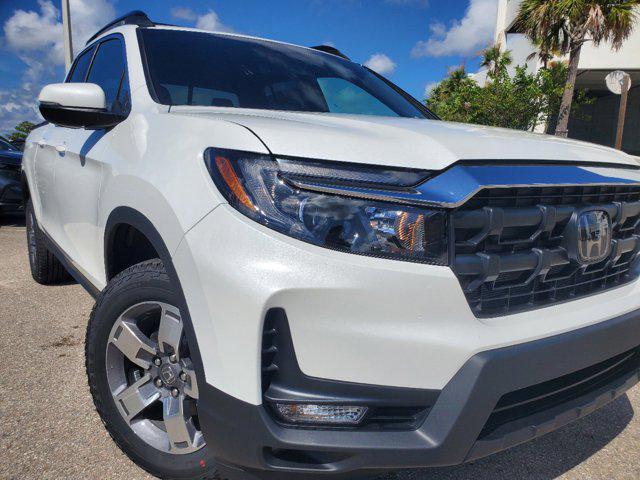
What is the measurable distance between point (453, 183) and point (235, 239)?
0.58 meters

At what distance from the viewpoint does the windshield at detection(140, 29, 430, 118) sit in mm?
2266

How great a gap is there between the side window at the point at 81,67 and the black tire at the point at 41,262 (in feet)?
3.62

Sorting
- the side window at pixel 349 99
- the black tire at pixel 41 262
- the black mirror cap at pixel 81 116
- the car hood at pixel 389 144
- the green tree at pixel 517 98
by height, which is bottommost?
the black tire at pixel 41 262

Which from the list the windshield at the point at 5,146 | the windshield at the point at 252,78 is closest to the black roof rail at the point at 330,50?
the windshield at the point at 252,78

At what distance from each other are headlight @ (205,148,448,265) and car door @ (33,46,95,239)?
6.83 ft

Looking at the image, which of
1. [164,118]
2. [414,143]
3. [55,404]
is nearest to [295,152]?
[414,143]

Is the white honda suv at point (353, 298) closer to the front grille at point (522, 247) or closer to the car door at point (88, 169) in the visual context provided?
the front grille at point (522, 247)

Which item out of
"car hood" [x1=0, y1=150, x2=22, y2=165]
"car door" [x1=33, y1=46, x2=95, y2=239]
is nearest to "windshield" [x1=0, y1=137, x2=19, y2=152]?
"car hood" [x1=0, y1=150, x2=22, y2=165]

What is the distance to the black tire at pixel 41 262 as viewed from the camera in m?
4.08

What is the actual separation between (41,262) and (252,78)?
2752 millimetres

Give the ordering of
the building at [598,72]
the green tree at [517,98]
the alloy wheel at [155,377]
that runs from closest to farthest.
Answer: the alloy wheel at [155,377] → the green tree at [517,98] → the building at [598,72]

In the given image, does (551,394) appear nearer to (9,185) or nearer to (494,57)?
(9,185)

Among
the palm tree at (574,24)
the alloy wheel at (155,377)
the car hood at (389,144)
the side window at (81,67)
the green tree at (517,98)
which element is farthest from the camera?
the green tree at (517,98)

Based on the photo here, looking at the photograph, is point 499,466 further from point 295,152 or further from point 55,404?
point 55,404
